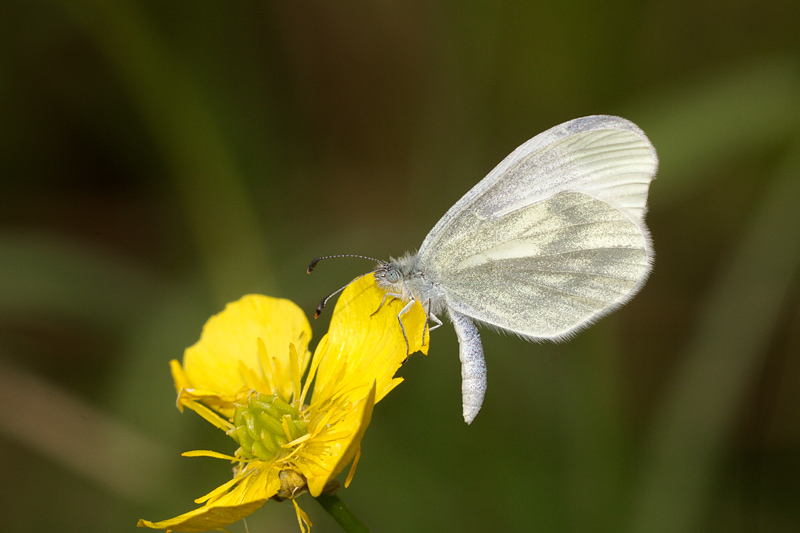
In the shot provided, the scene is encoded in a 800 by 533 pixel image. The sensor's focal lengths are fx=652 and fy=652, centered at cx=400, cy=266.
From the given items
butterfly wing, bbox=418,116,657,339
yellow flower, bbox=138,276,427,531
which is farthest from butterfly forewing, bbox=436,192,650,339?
yellow flower, bbox=138,276,427,531

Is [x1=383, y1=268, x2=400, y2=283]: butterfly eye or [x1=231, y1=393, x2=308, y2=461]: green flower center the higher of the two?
[x1=383, y1=268, x2=400, y2=283]: butterfly eye

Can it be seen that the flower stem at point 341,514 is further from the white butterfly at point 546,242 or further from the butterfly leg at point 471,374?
the white butterfly at point 546,242

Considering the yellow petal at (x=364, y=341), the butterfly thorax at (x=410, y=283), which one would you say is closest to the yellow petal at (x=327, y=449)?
the yellow petal at (x=364, y=341)

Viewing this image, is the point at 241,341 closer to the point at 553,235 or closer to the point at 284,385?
the point at 284,385

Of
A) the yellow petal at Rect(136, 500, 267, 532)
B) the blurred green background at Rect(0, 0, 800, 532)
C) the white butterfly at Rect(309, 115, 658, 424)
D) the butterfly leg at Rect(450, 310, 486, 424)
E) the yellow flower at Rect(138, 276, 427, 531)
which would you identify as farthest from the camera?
the blurred green background at Rect(0, 0, 800, 532)

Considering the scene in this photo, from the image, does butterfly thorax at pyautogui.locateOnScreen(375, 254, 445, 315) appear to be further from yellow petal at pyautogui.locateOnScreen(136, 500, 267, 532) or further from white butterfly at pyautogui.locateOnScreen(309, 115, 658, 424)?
yellow petal at pyautogui.locateOnScreen(136, 500, 267, 532)

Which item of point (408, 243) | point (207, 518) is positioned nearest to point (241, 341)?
point (207, 518)
